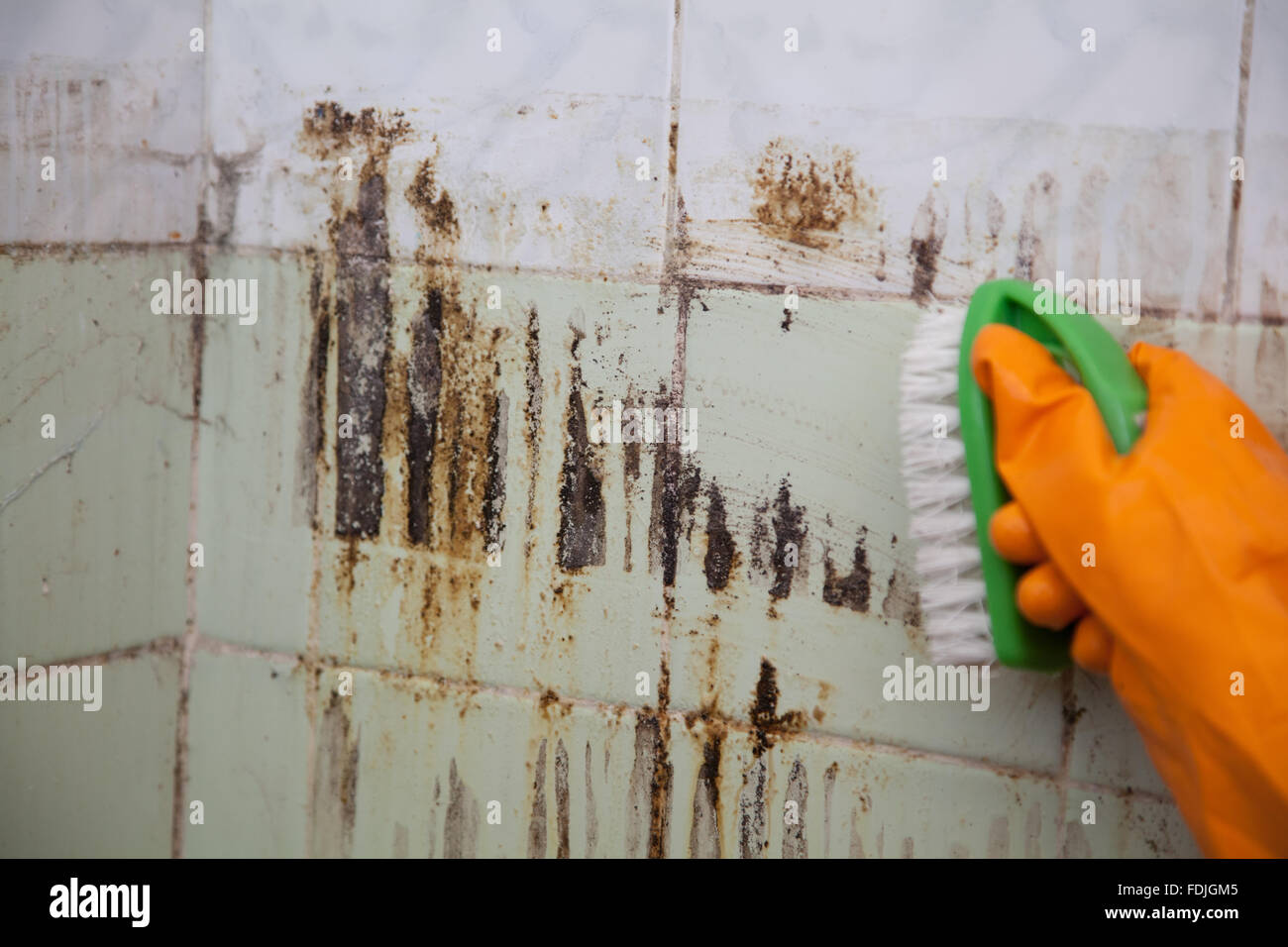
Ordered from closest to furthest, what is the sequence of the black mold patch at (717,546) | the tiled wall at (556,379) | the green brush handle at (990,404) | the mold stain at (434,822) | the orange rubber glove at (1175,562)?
the orange rubber glove at (1175,562), the green brush handle at (990,404), the tiled wall at (556,379), the black mold patch at (717,546), the mold stain at (434,822)

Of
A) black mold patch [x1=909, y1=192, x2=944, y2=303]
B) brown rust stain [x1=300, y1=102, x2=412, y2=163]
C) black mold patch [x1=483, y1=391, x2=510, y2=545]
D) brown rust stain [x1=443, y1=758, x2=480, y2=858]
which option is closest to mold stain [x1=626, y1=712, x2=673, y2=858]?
brown rust stain [x1=443, y1=758, x2=480, y2=858]

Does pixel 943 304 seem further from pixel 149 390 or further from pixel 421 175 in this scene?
pixel 149 390

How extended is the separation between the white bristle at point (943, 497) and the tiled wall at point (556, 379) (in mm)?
78

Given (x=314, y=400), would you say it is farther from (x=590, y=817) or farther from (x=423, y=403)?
(x=590, y=817)

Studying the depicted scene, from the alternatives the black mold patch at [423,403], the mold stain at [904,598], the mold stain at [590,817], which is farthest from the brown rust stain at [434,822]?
the mold stain at [904,598]

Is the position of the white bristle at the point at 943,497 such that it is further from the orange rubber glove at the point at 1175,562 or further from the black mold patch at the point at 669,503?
the black mold patch at the point at 669,503

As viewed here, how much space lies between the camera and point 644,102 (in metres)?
1.21

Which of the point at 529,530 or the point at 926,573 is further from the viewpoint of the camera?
the point at 529,530

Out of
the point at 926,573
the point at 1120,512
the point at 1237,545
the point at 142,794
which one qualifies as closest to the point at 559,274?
the point at 926,573

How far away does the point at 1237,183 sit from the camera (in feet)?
3.62

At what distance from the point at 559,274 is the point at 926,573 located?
0.62m

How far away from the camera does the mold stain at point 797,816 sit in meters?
1.26

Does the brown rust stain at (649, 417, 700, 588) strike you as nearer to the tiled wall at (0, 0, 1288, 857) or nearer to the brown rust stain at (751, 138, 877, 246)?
the tiled wall at (0, 0, 1288, 857)
